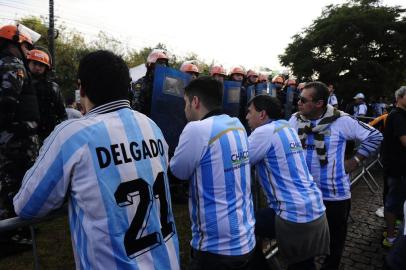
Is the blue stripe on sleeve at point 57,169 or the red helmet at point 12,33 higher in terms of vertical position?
the red helmet at point 12,33

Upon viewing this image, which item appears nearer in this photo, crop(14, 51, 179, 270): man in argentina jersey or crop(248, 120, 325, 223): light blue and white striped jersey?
crop(14, 51, 179, 270): man in argentina jersey

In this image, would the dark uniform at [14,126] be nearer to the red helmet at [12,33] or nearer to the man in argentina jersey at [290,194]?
the red helmet at [12,33]

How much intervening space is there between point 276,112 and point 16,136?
9.79ft

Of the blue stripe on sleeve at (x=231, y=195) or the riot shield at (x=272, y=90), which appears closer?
the blue stripe on sleeve at (x=231, y=195)

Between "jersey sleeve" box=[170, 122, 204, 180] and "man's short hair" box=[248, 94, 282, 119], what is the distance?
103 centimetres

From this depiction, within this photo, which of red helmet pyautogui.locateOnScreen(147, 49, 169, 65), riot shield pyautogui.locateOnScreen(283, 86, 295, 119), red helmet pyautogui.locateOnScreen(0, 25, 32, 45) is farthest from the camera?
riot shield pyautogui.locateOnScreen(283, 86, 295, 119)

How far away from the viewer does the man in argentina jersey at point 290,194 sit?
2725 mm

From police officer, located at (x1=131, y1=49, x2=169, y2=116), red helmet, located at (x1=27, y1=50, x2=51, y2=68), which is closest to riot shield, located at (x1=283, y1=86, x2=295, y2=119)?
police officer, located at (x1=131, y1=49, x2=169, y2=116)

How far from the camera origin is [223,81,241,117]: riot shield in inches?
296

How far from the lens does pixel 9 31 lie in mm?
3775

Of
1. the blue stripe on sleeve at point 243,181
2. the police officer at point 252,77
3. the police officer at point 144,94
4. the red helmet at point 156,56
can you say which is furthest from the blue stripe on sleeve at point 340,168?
the police officer at point 252,77

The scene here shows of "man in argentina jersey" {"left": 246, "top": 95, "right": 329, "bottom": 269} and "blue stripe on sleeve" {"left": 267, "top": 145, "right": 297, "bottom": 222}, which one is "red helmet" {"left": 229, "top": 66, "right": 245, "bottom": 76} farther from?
"blue stripe on sleeve" {"left": 267, "top": 145, "right": 297, "bottom": 222}

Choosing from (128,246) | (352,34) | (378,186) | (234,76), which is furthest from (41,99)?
(352,34)

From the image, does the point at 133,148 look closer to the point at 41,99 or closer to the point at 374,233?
the point at 41,99
